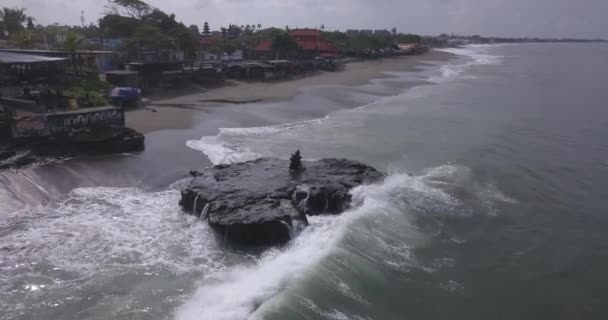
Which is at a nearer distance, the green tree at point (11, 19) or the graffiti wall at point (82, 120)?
the graffiti wall at point (82, 120)

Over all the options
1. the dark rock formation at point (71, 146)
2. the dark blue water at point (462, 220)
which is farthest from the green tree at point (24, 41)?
the dark blue water at point (462, 220)

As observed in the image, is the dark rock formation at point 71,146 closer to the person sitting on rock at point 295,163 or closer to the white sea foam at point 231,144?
the white sea foam at point 231,144

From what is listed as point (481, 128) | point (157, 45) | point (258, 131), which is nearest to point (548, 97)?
point (481, 128)

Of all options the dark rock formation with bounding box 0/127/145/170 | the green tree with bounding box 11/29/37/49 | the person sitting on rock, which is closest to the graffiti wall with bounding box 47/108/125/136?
the dark rock formation with bounding box 0/127/145/170

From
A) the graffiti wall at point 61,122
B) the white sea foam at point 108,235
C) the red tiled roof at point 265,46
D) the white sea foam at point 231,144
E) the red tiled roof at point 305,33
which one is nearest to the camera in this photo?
the white sea foam at point 108,235

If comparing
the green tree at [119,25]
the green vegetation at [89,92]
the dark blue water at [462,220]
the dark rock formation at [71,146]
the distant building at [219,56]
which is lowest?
the dark blue water at [462,220]

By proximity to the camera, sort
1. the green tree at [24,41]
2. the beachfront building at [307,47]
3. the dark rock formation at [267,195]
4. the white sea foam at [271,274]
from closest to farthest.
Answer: the white sea foam at [271,274]
the dark rock formation at [267,195]
the green tree at [24,41]
the beachfront building at [307,47]

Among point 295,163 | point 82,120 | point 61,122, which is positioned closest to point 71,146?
point 61,122

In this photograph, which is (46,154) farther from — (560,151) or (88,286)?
(560,151)
